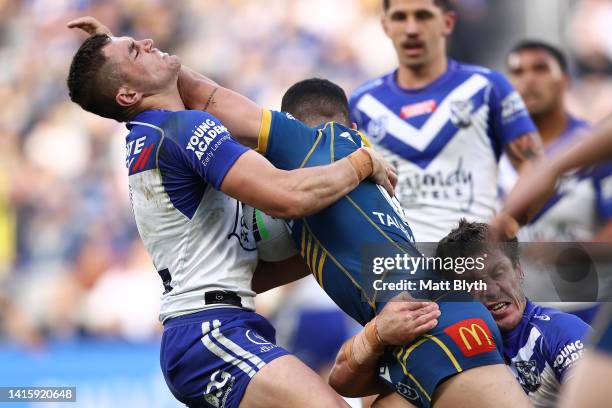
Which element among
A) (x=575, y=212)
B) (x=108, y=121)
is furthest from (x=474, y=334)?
(x=108, y=121)

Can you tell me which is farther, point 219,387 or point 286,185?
point 219,387

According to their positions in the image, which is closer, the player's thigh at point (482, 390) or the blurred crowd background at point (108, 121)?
the player's thigh at point (482, 390)

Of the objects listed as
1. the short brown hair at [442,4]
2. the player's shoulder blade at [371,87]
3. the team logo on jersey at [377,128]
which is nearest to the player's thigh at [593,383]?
the team logo on jersey at [377,128]

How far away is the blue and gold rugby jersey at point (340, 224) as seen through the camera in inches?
Result: 166

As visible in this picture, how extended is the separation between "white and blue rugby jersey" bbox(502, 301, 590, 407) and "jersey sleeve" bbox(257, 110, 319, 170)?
1.15 meters

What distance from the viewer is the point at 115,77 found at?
4562mm

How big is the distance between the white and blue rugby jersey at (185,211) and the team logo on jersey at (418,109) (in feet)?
7.13

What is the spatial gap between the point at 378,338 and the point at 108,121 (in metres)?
8.54

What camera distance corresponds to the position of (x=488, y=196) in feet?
21.4

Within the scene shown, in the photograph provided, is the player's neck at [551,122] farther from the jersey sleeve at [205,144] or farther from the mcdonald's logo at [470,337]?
the jersey sleeve at [205,144]

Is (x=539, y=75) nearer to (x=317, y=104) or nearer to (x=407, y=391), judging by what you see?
(x=317, y=104)

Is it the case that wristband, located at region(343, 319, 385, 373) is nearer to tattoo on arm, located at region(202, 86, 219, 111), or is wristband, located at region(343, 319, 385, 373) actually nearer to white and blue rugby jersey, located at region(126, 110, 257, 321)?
white and blue rugby jersey, located at region(126, 110, 257, 321)

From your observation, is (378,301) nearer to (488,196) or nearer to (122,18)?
(488,196)

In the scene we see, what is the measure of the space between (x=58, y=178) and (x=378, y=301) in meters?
8.32
